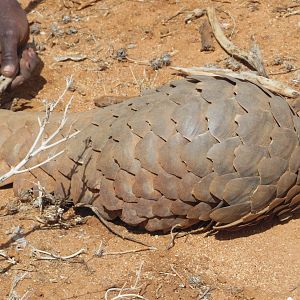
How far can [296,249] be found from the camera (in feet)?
14.5

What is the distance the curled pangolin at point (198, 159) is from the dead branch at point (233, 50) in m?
1.39

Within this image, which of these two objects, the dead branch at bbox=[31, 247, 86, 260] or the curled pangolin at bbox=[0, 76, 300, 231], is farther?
the dead branch at bbox=[31, 247, 86, 260]

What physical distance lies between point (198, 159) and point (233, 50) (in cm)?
226

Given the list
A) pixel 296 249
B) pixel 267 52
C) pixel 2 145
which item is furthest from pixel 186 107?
pixel 267 52

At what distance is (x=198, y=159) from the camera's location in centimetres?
415

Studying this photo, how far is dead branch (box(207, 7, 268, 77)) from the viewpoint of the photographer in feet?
18.8

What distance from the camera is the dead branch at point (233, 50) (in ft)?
18.8

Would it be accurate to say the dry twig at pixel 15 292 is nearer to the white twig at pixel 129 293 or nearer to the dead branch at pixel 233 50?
the white twig at pixel 129 293

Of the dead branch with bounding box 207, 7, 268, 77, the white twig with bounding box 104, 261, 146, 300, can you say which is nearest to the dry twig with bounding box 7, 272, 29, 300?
the white twig with bounding box 104, 261, 146, 300

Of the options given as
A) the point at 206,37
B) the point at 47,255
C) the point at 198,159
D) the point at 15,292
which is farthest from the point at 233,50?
the point at 15,292

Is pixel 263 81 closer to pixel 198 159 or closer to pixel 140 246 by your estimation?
pixel 198 159

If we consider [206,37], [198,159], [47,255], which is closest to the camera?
[198,159]

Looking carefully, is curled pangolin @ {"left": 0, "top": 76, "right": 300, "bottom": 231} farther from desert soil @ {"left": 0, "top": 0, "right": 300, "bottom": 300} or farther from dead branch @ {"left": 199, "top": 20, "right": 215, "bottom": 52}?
dead branch @ {"left": 199, "top": 20, "right": 215, "bottom": 52}

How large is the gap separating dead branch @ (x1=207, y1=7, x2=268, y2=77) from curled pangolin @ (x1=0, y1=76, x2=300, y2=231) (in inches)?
54.7
